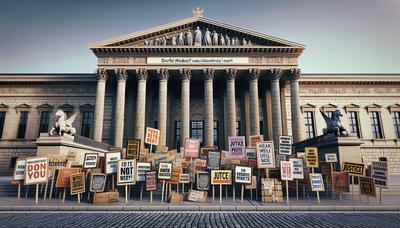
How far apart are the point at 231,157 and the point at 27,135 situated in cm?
2939

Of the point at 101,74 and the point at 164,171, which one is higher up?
the point at 101,74

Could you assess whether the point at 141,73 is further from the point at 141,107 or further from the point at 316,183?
the point at 316,183

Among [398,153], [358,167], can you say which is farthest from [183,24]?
[398,153]

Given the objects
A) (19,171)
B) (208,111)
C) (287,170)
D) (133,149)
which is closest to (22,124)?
(19,171)

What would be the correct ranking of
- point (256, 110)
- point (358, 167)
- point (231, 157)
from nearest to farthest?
1. point (358, 167)
2. point (231, 157)
3. point (256, 110)

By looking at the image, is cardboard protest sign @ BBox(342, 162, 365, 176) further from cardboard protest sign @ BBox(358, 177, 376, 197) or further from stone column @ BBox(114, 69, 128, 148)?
stone column @ BBox(114, 69, 128, 148)

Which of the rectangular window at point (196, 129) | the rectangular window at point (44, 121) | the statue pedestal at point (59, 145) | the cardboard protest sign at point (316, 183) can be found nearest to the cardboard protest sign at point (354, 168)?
the cardboard protest sign at point (316, 183)

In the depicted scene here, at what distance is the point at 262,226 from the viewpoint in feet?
18.5

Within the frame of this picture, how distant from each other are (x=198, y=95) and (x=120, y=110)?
10.5 meters

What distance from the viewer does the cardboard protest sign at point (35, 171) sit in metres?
9.17

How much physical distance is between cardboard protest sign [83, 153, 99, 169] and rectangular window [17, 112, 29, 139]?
83.3 ft

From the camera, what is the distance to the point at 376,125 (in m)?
Answer: 28.9

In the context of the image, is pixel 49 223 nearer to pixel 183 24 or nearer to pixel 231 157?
pixel 231 157

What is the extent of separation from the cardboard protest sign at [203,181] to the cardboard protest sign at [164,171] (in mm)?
1412
